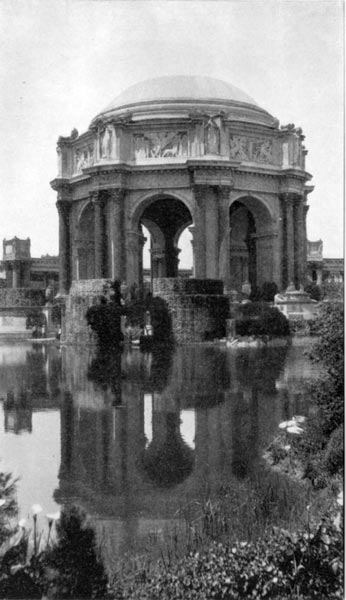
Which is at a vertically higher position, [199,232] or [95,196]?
[95,196]

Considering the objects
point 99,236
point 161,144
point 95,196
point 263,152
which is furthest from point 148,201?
point 263,152

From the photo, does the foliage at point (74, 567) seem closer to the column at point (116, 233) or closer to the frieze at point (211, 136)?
the column at point (116, 233)

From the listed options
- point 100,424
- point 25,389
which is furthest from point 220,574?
point 25,389

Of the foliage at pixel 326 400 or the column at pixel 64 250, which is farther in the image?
the column at pixel 64 250

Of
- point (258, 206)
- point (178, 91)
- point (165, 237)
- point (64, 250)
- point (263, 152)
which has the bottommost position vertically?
point (64, 250)

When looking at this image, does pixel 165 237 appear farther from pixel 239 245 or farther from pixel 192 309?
pixel 192 309

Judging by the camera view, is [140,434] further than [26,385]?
No

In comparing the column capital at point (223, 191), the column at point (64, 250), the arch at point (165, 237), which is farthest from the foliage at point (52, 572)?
the arch at point (165, 237)

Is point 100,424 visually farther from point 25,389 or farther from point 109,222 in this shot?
point 109,222
